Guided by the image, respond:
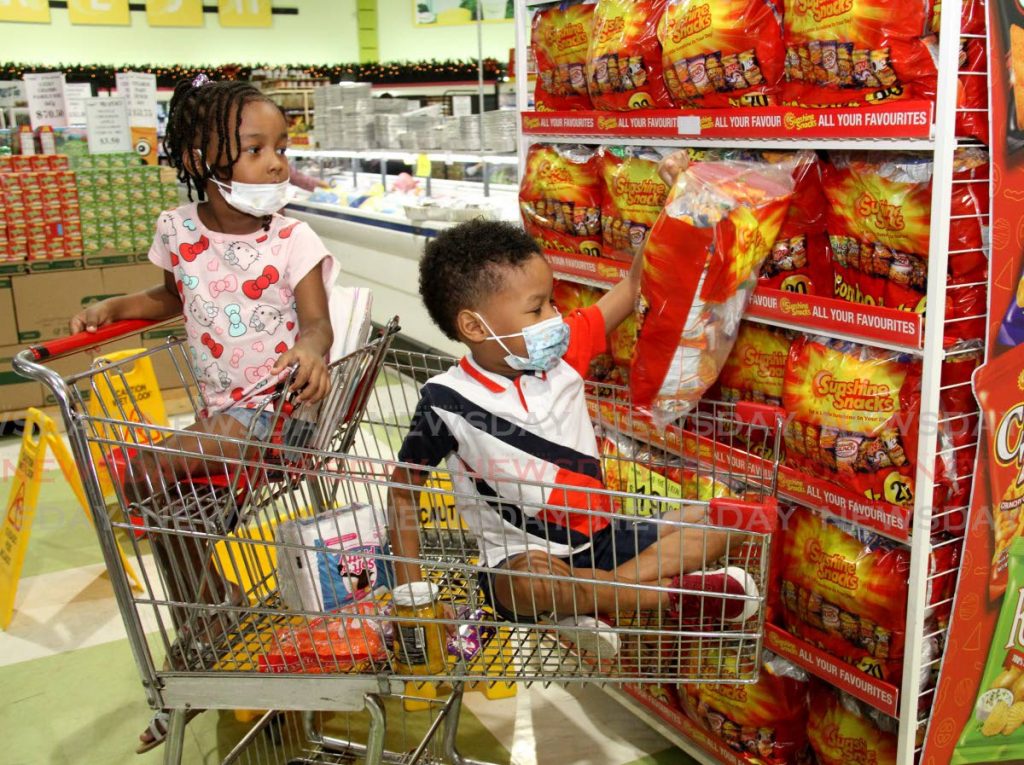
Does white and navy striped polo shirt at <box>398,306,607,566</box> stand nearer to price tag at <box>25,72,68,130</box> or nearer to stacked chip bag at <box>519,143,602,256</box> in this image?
stacked chip bag at <box>519,143,602,256</box>

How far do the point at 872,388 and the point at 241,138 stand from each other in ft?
5.03

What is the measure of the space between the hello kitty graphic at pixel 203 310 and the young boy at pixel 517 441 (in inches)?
24.3

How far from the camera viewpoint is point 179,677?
5.92 ft

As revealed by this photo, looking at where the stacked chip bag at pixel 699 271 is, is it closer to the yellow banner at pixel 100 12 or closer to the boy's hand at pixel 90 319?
the boy's hand at pixel 90 319

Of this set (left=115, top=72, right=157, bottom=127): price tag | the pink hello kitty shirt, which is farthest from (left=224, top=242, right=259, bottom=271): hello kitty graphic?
(left=115, top=72, right=157, bottom=127): price tag

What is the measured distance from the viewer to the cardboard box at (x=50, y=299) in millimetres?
5321

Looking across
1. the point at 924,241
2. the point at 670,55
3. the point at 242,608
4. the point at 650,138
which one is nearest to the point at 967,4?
the point at 924,241

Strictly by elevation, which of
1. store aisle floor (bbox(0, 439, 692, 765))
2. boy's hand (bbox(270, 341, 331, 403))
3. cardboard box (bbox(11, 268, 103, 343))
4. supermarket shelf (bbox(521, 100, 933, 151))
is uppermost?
supermarket shelf (bbox(521, 100, 933, 151))

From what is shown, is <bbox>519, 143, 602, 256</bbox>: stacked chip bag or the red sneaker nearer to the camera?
the red sneaker

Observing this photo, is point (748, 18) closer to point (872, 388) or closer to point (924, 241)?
point (924, 241)

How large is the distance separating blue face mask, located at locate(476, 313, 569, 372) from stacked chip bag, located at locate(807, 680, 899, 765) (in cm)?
101

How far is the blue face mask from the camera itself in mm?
2049

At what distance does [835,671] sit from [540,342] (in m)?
0.94

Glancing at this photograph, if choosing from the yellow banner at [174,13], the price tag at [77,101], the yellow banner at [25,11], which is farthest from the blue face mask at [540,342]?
the yellow banner at [174,13]
